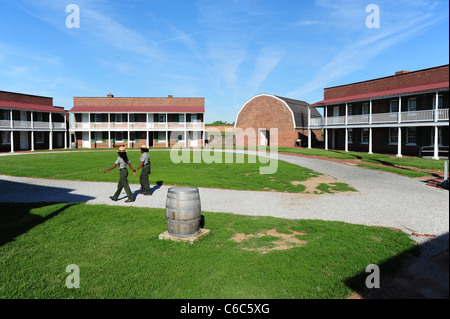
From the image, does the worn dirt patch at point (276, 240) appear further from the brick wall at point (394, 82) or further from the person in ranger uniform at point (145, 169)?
the brick wall at point (394, 82)

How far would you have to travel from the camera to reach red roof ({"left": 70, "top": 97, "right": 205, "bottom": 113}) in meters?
40.8

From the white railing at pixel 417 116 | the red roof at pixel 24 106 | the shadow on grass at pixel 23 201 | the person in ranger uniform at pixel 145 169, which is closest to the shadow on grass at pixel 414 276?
the shadow on grass at pixel 23 201

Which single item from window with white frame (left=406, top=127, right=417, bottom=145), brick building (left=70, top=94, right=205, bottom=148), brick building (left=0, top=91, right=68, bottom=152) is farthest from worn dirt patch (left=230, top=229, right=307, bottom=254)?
brick building (left=70, top=94, right=205, bottom=148)

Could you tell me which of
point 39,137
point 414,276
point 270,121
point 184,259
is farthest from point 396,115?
point 39,137

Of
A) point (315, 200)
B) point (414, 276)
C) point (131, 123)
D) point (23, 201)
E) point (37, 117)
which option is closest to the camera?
point (414, 276)

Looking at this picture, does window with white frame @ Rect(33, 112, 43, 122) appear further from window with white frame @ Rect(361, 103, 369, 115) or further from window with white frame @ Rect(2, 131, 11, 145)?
window with white frame @ Rect(361, 103, 369, 115)

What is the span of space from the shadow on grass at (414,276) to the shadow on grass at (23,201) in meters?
6.32

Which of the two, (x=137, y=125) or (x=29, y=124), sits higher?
(x=137, y=125)

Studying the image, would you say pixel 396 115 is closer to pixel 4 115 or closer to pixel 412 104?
pixel 412 104

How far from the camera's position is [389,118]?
86.4 ft

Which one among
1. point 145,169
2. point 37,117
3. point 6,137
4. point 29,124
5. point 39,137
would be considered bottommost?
point 145,169

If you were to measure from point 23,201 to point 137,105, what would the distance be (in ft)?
119

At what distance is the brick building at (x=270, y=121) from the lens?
38381 millimetres

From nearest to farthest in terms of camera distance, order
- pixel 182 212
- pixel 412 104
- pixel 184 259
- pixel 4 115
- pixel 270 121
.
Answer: pixel 184 259 < pixel 182 212 < pixel 412 104 < pixel 4 115 < pixel 270 121
